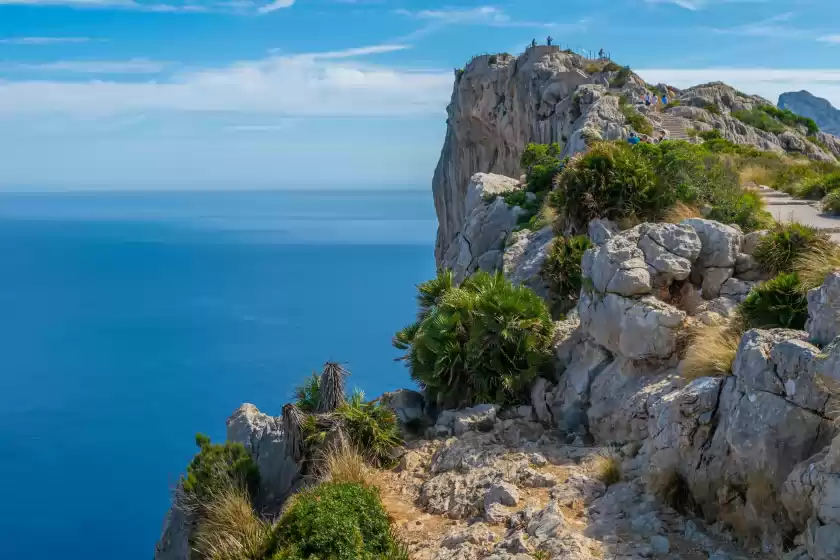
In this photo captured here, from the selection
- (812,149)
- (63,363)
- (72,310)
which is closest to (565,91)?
(812,149)

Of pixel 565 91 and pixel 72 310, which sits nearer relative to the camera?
pixel 565 91

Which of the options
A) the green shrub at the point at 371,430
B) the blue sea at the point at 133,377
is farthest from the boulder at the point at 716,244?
the blue sea at the point at 133,377

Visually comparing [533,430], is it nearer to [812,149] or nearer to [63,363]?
[812,149]

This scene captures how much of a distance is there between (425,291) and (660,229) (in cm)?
514

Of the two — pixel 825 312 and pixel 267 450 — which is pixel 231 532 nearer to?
pixel 267 450

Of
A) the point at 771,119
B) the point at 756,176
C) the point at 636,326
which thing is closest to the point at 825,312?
the point at 636,326

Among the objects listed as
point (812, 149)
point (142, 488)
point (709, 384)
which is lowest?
point (142, 488)

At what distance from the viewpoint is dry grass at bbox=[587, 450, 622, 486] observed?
29.5 ft

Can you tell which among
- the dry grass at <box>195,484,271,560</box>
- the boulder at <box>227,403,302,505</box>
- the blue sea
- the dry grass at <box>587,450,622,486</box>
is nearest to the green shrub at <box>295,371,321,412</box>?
the boulder at <box>227,403,302,505</box>

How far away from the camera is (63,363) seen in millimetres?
112875

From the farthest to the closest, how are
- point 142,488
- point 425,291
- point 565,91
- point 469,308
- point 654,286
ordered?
point 142,488 < point 565,91 < point 425,291 < point 469,308 < point 654,286

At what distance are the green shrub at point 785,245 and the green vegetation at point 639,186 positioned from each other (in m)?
2.42

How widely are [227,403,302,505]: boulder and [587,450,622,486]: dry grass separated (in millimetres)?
5258

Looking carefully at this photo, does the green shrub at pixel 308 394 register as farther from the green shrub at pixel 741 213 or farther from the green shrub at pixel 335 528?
the green shrub at pixel 741 213
